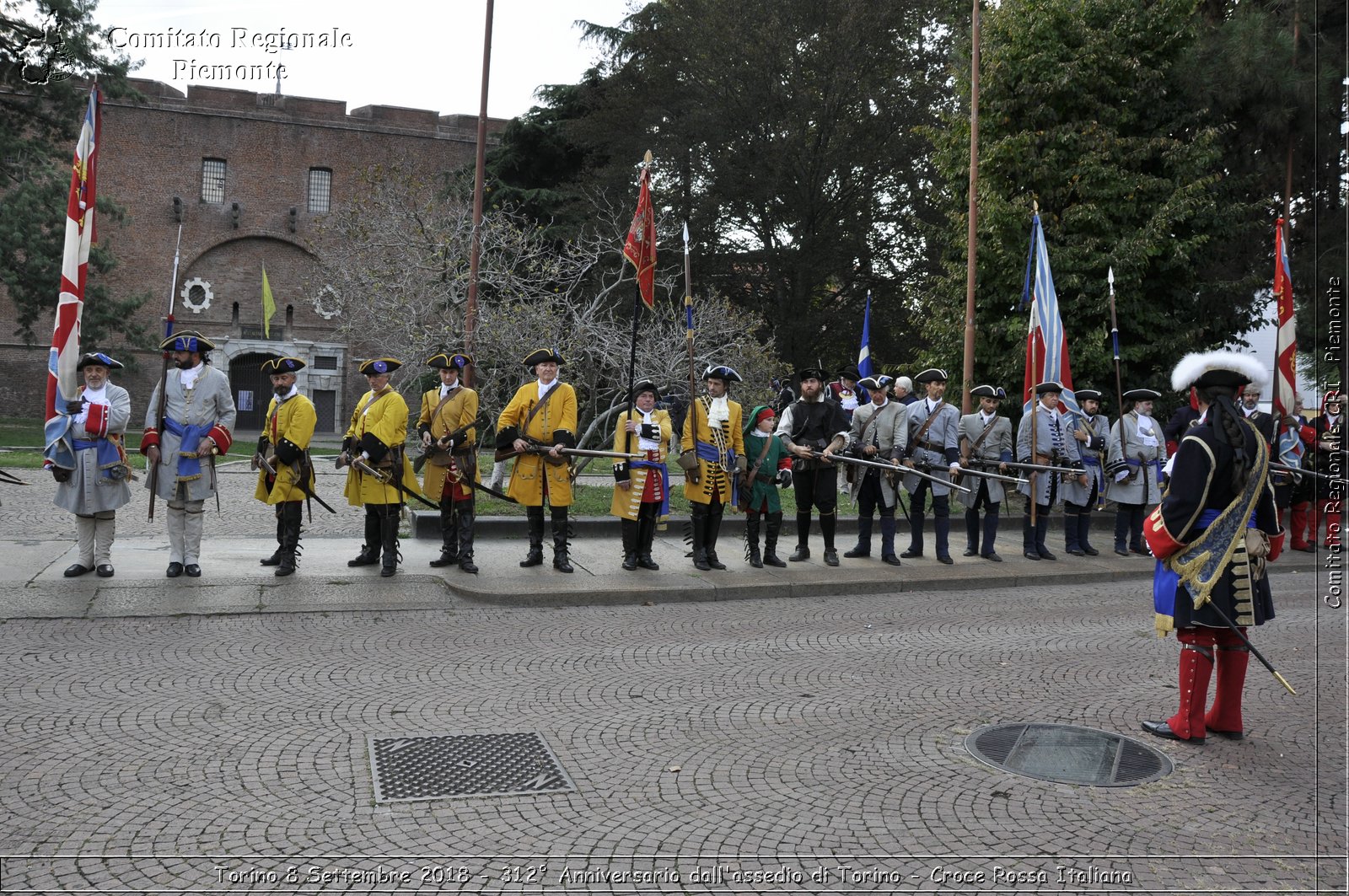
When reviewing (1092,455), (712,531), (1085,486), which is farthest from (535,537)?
(1092,455)

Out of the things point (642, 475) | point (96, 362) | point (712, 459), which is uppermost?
point (96, 362)

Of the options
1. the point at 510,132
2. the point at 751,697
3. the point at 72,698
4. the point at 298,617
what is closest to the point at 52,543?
the point at 298,617

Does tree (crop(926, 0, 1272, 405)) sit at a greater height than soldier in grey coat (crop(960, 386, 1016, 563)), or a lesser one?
greater

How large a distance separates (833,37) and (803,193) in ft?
15.2

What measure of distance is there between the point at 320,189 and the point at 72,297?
4002 cm

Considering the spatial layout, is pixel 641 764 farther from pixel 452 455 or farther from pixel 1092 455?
pixel 1092 455

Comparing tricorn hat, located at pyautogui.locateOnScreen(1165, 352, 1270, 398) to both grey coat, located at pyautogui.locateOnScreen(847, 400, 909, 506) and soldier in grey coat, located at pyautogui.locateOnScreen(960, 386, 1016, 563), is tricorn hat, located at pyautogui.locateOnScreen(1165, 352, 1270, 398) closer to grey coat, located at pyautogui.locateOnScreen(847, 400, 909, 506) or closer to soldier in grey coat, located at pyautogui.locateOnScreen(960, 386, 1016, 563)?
grey coat, located at pyautogui.locateOnScreen(847, 400, 909, 506)

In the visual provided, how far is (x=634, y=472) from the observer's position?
1066 cm

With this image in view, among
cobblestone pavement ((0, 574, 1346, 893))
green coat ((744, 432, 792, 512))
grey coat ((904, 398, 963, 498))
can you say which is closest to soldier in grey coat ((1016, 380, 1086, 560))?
grey coat ((904, 398, 963, 498))

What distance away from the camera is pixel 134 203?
4378 centimetres

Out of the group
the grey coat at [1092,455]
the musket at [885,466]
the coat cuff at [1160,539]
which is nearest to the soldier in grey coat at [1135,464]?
the grey coat at [1092,455]

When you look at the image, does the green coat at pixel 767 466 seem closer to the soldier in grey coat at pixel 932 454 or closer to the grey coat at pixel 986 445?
the soldier in grey coat at pixel 932 454

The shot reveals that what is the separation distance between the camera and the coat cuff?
18.6ft

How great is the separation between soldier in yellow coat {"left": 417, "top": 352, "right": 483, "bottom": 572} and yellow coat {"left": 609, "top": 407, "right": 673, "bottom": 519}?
59.5 inches
